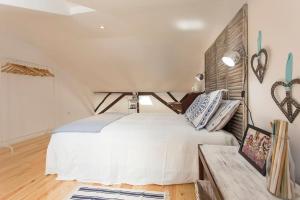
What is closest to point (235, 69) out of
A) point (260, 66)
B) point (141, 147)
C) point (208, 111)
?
point (208, 111)

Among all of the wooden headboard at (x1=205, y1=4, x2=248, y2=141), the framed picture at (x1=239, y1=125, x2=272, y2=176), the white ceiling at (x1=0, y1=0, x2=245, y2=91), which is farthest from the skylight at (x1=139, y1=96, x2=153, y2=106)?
the framed picture at (x1=239, y1=125, x2=272, y2=176)

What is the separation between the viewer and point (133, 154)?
2.24 meters

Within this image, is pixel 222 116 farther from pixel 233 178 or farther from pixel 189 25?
pixel 189 25

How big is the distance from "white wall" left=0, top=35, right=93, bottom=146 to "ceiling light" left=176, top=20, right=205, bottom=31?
324cm

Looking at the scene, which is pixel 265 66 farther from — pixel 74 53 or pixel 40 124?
pixel 40 124

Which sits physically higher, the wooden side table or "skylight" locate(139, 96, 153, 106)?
"skylight" locate(139, 96, 153, 106)

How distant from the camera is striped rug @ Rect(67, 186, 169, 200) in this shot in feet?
6.49

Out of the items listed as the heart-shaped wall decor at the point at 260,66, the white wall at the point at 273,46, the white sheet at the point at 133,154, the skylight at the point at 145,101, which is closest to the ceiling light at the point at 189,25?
the white wall at the point at 273,46

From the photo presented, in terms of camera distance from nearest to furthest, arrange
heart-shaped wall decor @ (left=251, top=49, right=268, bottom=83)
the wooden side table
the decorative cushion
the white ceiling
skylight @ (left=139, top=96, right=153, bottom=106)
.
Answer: the wooden side table < heart-shaped wall decor @ (left=251, top=49, right=268, bottom=83) < the decorative cushion < the white ceiling < skylight @ (left=139, top=96, right=153, bottom=106)

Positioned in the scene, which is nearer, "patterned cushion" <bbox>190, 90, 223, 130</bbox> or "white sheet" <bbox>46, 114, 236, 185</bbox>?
"white sheet" <bbox>46, 114, 236, 185</bbox>

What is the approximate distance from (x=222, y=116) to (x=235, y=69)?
567 millimetres

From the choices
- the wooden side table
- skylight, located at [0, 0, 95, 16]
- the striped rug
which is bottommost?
the striped rug

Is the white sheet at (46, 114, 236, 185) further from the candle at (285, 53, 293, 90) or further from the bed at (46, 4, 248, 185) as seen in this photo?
the candle at (285, 53, 293, 90)

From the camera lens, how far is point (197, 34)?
3465 millimetres
